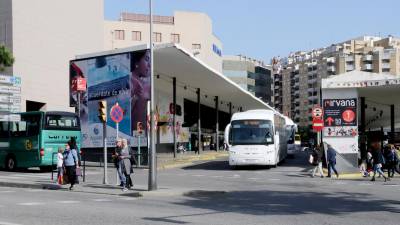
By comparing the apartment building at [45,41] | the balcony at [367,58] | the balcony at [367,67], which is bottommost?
the apartment building at [45,41]

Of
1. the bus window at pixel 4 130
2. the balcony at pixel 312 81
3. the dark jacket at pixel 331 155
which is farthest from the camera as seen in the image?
the balcony at pixel 312 81

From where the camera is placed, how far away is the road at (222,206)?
42.9 feet

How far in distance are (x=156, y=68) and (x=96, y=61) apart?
5479 millimetres

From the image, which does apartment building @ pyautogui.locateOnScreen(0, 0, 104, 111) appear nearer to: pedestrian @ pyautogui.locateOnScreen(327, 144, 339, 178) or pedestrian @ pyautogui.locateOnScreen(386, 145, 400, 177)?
pedestrian @ pyautogui.locateOnScreen(327, 144, 339, 178)

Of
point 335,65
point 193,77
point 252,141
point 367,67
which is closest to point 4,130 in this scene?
point 252,141

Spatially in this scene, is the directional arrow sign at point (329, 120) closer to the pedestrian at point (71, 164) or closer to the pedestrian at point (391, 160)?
the pedestrian at point (391, 160)

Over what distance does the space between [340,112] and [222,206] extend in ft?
52.9

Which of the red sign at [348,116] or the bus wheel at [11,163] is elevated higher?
the red sign at [348,116]

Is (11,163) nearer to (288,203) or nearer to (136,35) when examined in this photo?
(288,203)

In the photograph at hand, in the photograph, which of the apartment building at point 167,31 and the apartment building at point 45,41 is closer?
the apartment building at point 45,41

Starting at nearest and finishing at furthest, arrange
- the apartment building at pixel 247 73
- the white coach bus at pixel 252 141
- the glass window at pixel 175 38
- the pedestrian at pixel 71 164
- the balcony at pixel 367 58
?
1. the pedestrian at pixel 71 164
2. the white coach bus at pixel 252 141
3. the glass window at pixel 175 38
4. the apartment building at pixel 247 73
5. the balcony at pixel 367 58

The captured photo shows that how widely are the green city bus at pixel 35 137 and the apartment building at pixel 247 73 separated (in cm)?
11231

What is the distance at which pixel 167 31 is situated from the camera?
359 feet

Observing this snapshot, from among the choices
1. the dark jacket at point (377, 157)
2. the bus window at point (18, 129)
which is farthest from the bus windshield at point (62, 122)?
the dark jacket at point (377, 157)
